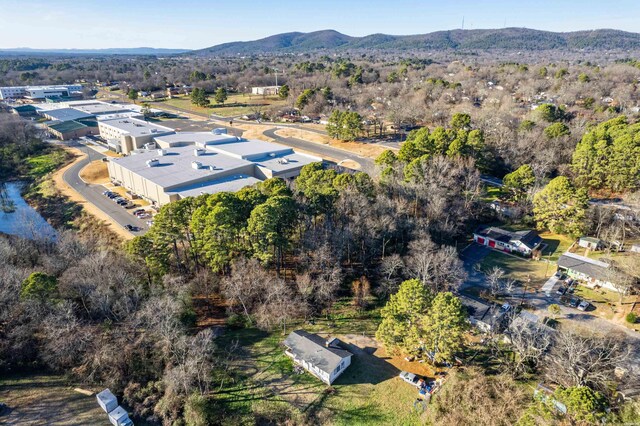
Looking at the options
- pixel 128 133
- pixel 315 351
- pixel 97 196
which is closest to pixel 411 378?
pixel 315 351

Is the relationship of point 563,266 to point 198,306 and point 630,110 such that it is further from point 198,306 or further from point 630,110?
point 630,110

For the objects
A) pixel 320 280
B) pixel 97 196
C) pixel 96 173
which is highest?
pixel 96 173

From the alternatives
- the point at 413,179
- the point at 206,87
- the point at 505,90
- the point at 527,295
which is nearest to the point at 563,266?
the point at 527,295

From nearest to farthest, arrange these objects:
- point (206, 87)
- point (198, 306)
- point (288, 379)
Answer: point (288, 379) → point (198, 306) → point (206, 87)

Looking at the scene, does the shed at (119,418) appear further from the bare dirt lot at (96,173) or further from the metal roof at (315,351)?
Result: the bare dirt lot at (96,173)

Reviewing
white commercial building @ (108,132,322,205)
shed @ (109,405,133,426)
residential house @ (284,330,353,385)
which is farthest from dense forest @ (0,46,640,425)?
white commercial building @ (108,132,322,205)

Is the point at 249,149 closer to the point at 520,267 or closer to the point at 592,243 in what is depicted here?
the point at 520,267
